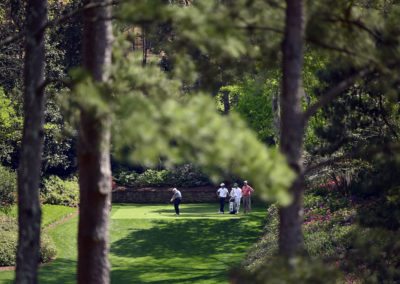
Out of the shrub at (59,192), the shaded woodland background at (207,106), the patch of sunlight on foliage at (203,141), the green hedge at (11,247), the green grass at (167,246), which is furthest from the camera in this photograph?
the shrub at (59,192)

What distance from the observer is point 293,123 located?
24.2 feet

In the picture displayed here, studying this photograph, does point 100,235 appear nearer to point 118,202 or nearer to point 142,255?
point 142,255

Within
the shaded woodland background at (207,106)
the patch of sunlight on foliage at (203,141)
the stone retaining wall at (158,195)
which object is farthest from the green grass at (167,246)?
the patch of sunlight on foliage at (203,141)

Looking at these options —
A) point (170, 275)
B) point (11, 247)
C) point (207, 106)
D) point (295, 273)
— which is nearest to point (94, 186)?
point (295, 273)

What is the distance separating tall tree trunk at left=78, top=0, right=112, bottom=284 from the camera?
349 inches

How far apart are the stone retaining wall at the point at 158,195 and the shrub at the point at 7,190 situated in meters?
9.89

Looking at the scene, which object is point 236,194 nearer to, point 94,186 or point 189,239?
point 189,239

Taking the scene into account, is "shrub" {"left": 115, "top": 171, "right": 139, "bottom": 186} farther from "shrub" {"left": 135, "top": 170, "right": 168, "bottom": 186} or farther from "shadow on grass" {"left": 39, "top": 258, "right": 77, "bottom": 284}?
"shadow on grass" {"left": 39, "top": 258, "right": 77, "bottom": 284}

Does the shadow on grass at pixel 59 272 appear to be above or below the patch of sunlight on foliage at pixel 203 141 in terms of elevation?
below

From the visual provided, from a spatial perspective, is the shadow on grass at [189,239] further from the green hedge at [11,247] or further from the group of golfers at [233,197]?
the green hedge at [11,247]

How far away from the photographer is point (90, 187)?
9.11 metres

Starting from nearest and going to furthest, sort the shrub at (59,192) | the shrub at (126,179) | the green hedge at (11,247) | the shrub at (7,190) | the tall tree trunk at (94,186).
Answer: the tall tree trunk at (94,186)
the green hedge at (11,247)
the shrub at (7,190)
the shrub at (59,192)
the shrub at (126,179)

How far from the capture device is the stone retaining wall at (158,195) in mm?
42062

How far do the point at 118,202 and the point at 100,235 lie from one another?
111 ft
